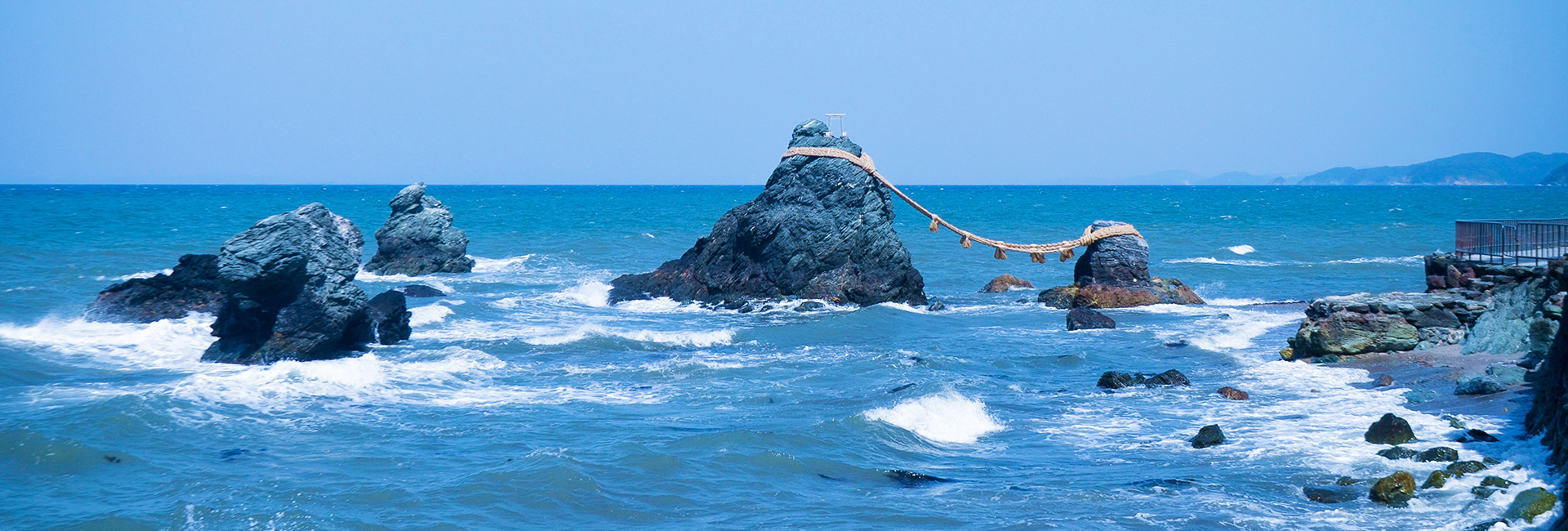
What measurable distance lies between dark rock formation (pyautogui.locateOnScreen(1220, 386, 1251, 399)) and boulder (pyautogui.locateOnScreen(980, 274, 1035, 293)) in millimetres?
12229

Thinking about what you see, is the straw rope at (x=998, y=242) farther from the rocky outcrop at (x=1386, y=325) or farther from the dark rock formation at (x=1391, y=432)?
the dark rock formation at (x=1391, y=432)

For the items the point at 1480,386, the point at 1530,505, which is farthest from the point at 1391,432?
the point at 1530,505

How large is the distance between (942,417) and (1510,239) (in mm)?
9866

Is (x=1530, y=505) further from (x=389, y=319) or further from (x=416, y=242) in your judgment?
(x=416, y=242)

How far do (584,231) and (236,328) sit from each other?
32.8 metres

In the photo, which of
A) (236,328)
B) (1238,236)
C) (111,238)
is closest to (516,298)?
(236,328)

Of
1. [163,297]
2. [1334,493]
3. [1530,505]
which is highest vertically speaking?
[163,297]

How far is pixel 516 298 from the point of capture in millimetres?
22828

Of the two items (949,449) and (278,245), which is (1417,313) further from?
(278,245)

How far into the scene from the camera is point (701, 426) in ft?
34.8

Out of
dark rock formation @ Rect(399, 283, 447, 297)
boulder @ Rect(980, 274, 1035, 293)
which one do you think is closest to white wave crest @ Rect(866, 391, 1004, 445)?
boulder @ Rect(980, 274, 1035, 293)

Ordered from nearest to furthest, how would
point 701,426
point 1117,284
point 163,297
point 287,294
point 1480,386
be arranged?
point 1480,386
point 701,426
point 287,294
point 163,297
point 1117,284

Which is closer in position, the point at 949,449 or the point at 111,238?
the point at 949,449

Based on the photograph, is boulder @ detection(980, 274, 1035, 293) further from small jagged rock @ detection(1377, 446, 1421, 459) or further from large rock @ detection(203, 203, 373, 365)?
small jagged rock @ detection(1377, 446, 1421, 459)
